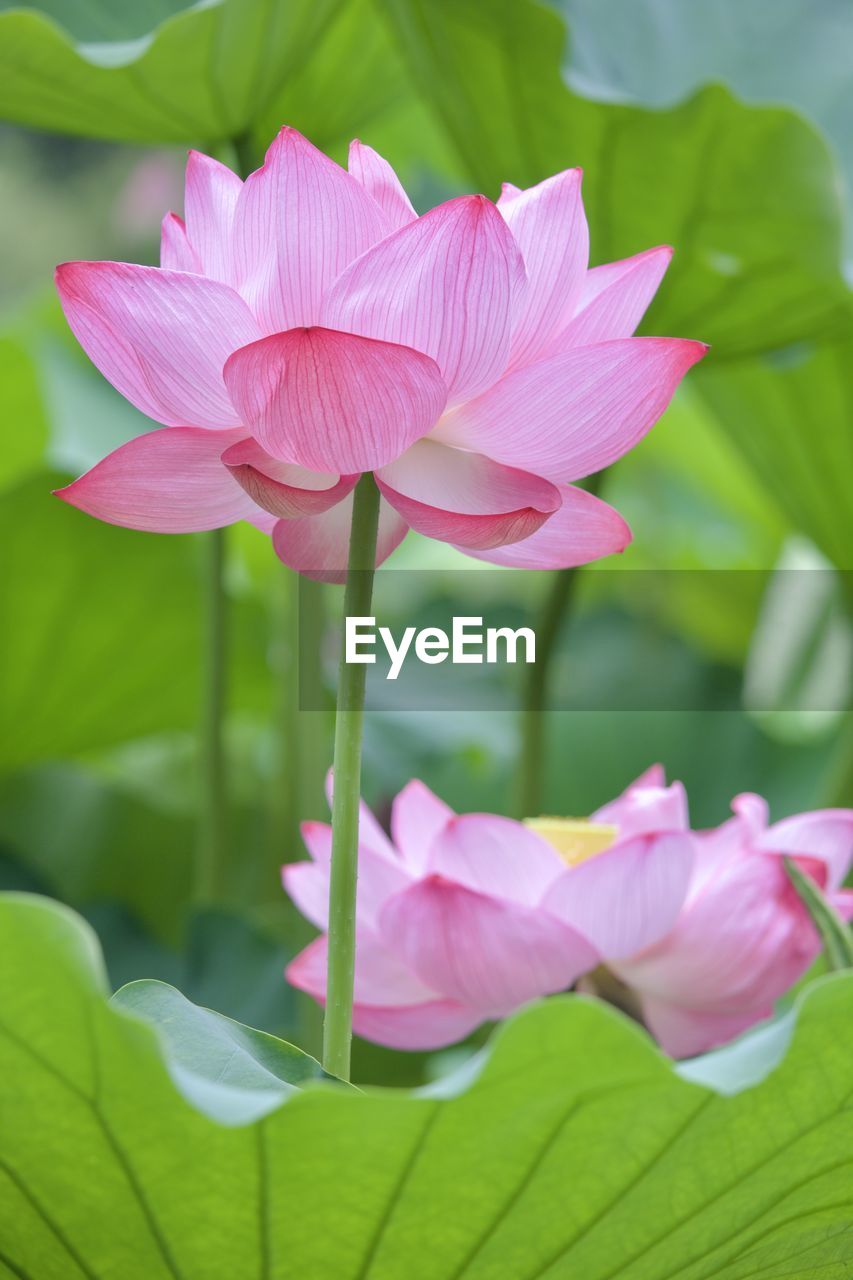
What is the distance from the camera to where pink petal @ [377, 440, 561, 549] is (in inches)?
12.1

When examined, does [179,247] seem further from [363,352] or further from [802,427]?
[802,427]

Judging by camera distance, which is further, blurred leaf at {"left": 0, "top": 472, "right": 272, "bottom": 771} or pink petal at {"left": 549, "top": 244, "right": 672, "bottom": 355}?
blurred leaf at {"left": 0, "top": 472, "right": 272, "bottom": 771}

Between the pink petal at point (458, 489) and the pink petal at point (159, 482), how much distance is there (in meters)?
0.04

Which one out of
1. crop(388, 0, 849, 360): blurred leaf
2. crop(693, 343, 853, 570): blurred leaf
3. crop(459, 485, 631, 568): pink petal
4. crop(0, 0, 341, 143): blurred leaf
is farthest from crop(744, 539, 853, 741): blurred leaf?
crop(459, 485, 631, 568): pink petal

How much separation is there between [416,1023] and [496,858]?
0.20 ft

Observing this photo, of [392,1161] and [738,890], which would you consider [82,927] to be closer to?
[392,1161]

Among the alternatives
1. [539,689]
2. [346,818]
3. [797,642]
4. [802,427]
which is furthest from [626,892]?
[797,642]

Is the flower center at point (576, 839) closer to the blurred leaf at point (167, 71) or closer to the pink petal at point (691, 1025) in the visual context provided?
the pink petal at point (691, 1025)

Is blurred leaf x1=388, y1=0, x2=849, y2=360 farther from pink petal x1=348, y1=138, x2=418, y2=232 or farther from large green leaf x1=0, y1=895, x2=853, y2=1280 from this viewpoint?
large green leaf x1=0, y1=895, x2=853, y2=1280

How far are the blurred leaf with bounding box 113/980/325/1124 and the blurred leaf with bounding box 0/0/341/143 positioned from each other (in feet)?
1.26

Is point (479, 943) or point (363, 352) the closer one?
point (363, 352)

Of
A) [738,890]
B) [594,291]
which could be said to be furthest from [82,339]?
[738,890]

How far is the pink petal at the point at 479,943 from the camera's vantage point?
1.25ft

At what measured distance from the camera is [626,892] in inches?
15.3
